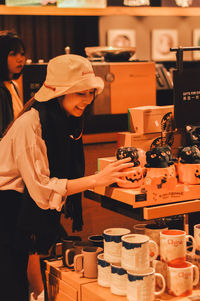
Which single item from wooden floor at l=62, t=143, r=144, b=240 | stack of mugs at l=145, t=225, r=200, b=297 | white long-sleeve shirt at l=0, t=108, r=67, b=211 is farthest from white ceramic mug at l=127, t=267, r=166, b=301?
wooden floor at l=62, t=143, r=144, b=240

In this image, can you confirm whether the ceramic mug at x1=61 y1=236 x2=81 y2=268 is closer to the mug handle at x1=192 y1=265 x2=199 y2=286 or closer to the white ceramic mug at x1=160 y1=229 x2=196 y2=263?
the white ceramic mug at x1=160 y1=229 x2=196 y2=263

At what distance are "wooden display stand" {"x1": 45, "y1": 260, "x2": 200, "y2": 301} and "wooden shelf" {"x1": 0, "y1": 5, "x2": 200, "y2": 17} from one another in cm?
268

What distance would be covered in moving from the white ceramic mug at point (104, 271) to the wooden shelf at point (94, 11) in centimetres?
291

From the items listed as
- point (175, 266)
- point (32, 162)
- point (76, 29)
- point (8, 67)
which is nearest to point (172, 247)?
point (175, 266)

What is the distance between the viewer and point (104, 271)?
2.19 meters

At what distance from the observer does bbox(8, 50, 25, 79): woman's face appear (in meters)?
3.56

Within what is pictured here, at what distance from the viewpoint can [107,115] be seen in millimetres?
4047

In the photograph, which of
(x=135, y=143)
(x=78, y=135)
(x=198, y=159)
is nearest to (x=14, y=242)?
(x=78, y=135)

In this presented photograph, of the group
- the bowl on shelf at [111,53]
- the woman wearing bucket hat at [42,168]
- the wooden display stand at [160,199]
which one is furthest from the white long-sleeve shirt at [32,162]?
the bowl on shelf at [111,53]

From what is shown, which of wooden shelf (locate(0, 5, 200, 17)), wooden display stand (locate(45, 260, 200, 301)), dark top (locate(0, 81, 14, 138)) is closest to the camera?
wooden display stand (locate(45, 260, 200, 301))

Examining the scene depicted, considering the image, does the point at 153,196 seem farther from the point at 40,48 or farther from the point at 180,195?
the point at 40,48

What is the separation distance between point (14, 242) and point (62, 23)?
14.1ft

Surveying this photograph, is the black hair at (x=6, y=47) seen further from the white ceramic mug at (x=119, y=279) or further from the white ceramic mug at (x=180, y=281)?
the white ceramic mug at (x=180, y=281)

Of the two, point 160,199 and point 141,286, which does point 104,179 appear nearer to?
point 160,199
